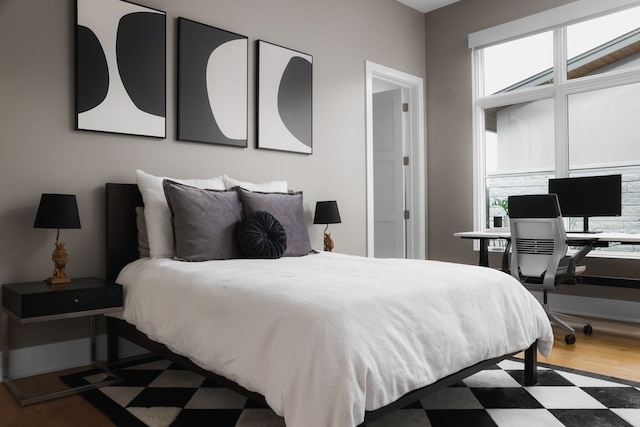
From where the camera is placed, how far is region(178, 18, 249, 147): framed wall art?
346 cm

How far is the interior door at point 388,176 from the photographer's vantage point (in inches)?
215

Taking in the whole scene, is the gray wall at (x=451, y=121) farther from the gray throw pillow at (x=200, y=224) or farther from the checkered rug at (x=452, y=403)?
the gray throw pillow at (x=200, y=224)

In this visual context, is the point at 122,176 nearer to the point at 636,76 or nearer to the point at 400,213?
the point at 400,213

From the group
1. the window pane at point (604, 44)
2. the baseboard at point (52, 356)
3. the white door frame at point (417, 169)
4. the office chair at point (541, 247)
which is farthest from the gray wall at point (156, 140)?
the window pane at point (604, 44)

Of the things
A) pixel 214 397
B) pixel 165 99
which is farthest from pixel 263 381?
pixel 165 99

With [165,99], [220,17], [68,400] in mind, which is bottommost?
[68,400]

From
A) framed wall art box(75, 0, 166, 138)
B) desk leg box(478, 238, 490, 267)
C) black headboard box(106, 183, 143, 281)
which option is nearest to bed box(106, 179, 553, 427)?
black headboard box(106, 183, 143, 281)

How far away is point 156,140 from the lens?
334 centimetres

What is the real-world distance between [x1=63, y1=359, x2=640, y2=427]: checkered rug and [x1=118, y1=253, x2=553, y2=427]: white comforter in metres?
0.27

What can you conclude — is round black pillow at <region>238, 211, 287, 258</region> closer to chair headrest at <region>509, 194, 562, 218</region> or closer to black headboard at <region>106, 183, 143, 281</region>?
black headboard at <region>106, 183, 143, 281</region>

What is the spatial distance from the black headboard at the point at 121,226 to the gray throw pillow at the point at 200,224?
307 millimetres

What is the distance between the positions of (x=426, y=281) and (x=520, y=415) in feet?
2.45

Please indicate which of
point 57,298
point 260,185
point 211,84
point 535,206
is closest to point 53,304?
point 57,298

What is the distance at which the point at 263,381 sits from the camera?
170 centimetres
